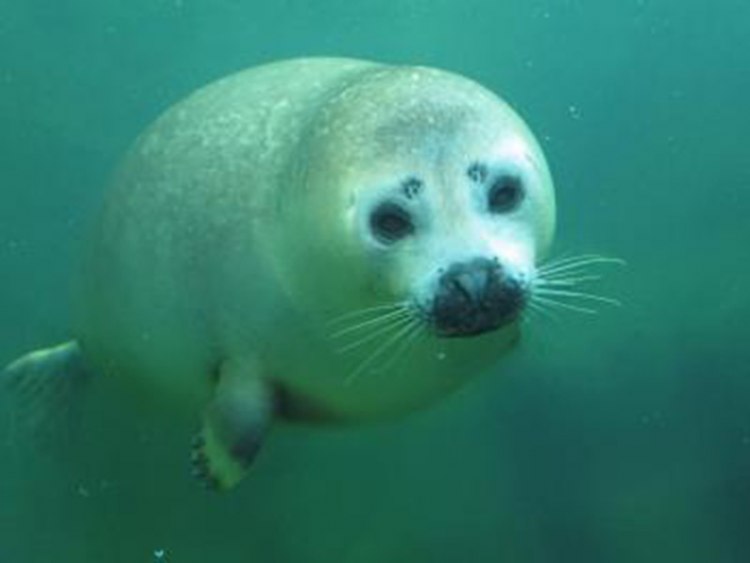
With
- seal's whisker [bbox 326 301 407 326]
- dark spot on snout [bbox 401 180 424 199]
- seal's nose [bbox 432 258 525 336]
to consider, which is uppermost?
dark spot on snout [bbox 401 180 424 199]

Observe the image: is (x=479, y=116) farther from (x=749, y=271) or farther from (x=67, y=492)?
(x=67, y=492)

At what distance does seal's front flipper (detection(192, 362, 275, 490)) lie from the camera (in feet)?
11.6

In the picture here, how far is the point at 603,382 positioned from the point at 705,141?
4.53 ft

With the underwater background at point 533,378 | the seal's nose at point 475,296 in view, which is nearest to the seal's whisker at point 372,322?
the seal's nose at point 475,296

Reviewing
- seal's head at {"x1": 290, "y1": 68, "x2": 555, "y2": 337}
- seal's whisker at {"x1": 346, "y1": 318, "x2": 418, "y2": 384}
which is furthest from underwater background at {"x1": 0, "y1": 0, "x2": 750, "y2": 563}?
seal's head at {"x1": 290, "y1": 68, "x2": 555, "y2": 337}

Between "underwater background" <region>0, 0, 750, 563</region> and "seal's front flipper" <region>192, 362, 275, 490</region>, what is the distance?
946 mm

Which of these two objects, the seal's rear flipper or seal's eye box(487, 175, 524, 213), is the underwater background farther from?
seal's eye box(487, 175, 524, 213)

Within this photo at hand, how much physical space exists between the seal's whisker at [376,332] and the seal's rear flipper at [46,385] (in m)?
1.65

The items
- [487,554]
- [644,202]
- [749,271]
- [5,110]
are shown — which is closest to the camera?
[487,554]

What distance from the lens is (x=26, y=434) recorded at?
17.1ft

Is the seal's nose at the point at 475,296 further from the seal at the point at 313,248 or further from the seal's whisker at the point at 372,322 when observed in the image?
the seal's whisker at the point at 372,322

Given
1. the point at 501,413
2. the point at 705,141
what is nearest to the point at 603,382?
the point at 501,413

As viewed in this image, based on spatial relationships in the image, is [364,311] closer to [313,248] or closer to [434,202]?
[313,248]

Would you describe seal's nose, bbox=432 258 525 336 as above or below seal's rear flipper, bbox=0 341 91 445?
above
